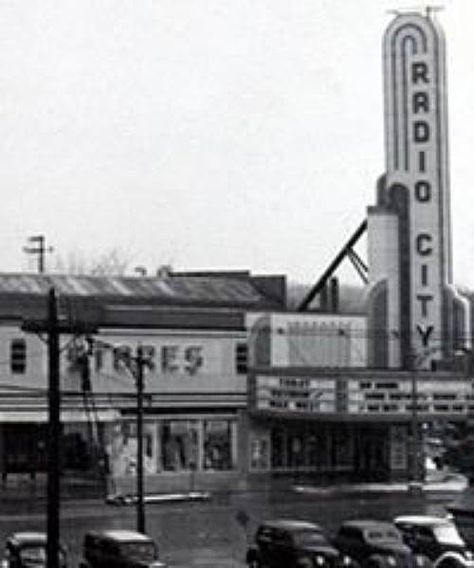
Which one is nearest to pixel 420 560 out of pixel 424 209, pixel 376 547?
pixel 376 547

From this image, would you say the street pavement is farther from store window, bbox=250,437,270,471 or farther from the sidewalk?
store window, bbox=250,437,270,471

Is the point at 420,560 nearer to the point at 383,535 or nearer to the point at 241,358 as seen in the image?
the point at 383,535

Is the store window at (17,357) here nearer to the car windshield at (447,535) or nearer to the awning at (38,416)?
the awning at (38,416)

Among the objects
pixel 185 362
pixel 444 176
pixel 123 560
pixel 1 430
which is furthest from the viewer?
pixel 444 176

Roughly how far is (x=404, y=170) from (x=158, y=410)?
16935 mm

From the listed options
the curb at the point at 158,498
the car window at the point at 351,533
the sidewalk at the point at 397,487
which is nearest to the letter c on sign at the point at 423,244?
the sidewalk at the point at 397,487

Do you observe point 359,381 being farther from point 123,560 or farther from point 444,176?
point 123,560

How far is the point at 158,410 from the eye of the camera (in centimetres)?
6100

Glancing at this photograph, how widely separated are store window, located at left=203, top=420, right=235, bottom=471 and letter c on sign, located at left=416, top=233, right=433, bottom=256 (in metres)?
12.7

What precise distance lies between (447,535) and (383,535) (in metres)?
1.87

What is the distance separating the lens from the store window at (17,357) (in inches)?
2255

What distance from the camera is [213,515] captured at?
170 ft

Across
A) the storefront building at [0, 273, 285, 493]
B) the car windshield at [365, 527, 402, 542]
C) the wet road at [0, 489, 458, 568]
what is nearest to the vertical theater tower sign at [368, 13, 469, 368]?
the storefront building at [0, 273, 285, 493]

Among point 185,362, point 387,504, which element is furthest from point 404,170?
point 387,504
